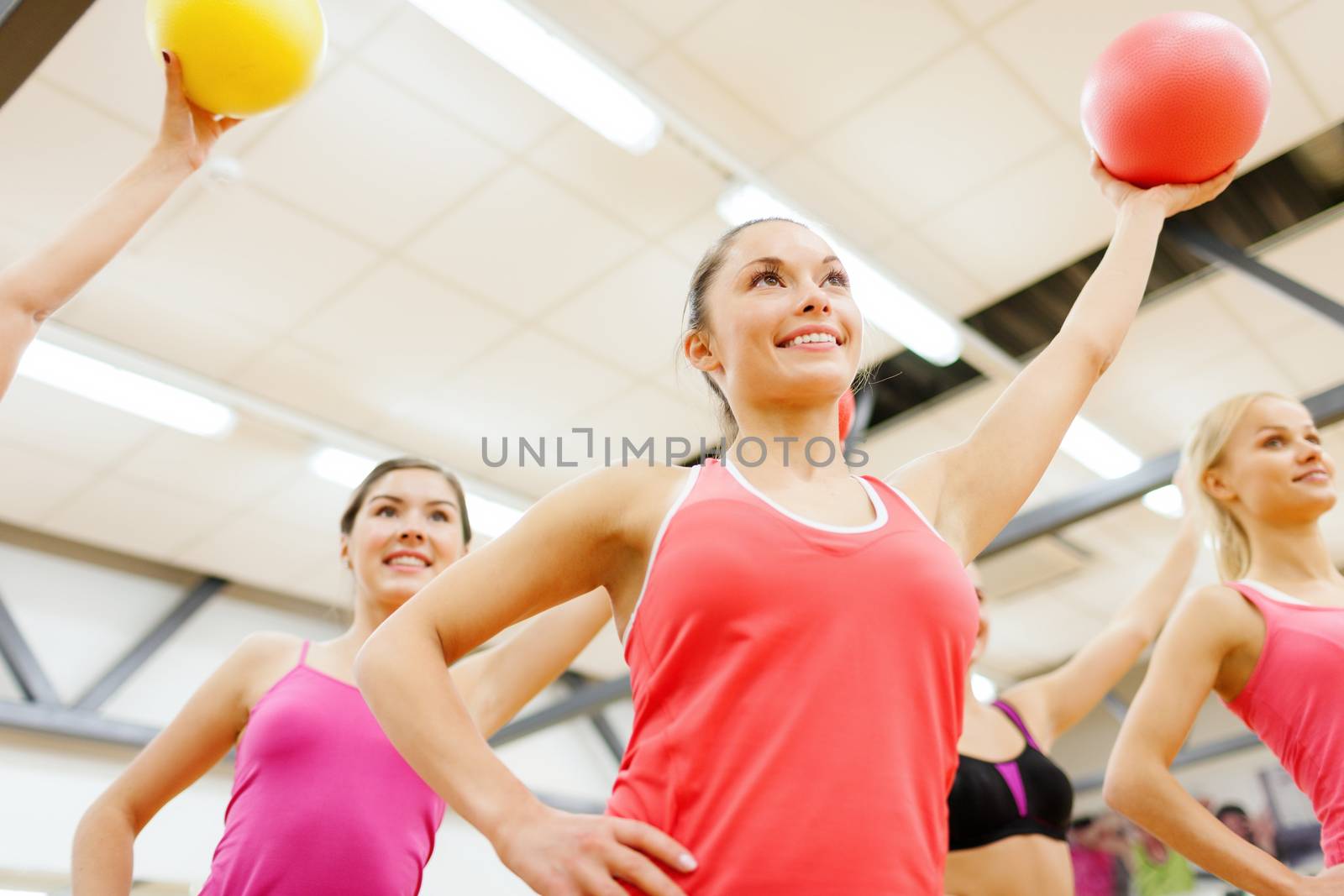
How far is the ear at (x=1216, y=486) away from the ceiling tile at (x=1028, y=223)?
2.17 m

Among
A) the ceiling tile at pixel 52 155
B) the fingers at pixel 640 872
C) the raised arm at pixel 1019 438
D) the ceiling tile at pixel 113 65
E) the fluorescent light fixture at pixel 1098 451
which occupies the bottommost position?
the fingers at pixel 640 872

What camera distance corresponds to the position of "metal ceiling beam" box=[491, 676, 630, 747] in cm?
660

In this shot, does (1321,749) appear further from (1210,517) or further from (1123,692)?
(1123,692)

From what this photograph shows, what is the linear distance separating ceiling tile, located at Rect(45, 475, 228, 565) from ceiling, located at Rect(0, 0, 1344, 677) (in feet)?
0.08

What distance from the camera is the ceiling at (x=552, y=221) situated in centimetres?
365

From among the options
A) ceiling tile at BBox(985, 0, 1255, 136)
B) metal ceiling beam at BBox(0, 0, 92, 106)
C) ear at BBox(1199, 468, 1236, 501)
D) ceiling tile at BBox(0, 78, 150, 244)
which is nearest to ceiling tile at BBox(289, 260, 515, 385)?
ceiling tile at BBox(0, 78, 150, 244)

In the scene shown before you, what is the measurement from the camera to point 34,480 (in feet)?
18.7

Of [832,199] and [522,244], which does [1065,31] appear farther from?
[522,244]

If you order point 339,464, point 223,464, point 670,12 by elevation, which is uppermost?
point 223,464

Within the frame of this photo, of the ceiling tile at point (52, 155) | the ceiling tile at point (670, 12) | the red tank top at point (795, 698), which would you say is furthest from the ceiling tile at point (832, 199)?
the red tank top at point (795, 698)

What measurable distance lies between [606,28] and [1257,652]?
2678 millimetres

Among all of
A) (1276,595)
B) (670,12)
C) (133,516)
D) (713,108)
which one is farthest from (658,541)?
(133,516)

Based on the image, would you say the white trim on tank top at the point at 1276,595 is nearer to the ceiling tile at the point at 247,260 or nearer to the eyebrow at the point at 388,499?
the eyebrow at the point at 388,499

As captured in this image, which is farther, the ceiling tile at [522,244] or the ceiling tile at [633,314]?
the ceiling tile at [633,314]
